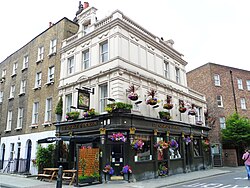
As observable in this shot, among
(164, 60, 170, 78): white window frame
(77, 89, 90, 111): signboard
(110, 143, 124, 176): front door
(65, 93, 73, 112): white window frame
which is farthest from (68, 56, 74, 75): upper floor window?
(164, 60, 170, 78): white window frame

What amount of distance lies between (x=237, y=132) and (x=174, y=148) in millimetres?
10294

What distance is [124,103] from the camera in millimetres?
13984

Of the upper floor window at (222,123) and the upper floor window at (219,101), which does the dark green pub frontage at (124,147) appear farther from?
the upper floor window at (219,101)

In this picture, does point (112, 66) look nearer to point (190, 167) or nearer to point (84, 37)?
point (84, 37)

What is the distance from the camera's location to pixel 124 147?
1387 cm

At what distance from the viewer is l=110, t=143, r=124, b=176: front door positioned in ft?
45.3

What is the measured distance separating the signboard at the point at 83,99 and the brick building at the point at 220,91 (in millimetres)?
17155

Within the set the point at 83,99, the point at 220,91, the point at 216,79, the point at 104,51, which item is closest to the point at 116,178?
the point at 83,99

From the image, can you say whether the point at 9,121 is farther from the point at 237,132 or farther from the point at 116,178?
the point at 237,132

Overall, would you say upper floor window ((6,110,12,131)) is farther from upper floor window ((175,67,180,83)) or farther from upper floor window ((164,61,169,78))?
upper floor window ((175,67,180,83))

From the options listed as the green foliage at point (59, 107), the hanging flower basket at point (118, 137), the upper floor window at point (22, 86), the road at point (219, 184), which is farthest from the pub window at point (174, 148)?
the upper floor window at point (22, 86)

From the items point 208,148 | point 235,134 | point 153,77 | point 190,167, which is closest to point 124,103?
point 153,77

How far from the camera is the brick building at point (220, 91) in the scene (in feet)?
87.9

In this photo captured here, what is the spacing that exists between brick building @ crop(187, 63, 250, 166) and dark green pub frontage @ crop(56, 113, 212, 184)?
8.74 meters
